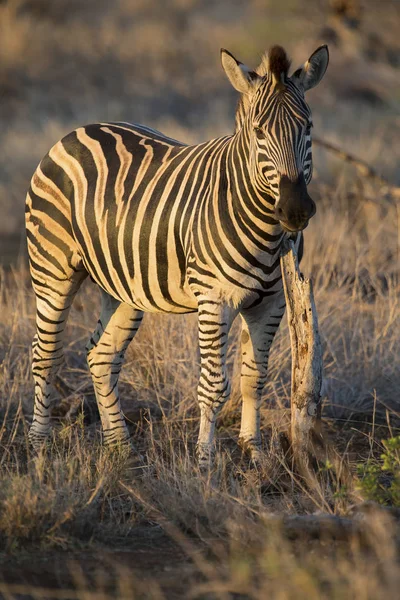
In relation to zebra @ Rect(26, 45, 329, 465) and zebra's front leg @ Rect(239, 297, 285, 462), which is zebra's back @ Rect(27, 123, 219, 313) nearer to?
zebra @ Rect(26, 45, 329, 465)

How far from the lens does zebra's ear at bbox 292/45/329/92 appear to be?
5133 millimetres

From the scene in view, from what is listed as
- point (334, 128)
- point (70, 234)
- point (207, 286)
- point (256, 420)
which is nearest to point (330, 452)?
point (256, 420)

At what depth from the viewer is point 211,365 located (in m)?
5.42

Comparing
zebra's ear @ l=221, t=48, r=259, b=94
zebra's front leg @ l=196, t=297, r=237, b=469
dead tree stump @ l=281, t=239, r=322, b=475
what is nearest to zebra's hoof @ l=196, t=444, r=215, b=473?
zebra's front leg @ l=196, t=297, r=237, b=469

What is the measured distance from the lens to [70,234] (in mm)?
6180

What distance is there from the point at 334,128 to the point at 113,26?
13.7m

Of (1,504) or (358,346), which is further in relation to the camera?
(358,346)

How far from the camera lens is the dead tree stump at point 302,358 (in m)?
5.20

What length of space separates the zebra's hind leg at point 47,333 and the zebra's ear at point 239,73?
1.80 meters

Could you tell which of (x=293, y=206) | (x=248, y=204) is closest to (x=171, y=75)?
(x=248, y=204)

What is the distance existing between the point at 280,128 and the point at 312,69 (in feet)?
1.84

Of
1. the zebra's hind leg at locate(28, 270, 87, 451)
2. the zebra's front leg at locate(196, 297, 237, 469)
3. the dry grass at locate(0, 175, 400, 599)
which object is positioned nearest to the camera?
the dry grass at locate(0, 175, 400, 599)

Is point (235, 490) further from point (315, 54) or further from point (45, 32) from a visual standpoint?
point (45, 32)

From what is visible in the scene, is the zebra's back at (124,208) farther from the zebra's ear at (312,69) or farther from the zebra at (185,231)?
the zebra's ear at (312,69)
